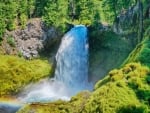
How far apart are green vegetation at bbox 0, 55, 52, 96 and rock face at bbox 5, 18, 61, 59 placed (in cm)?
168

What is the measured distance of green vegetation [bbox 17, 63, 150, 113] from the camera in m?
13.6

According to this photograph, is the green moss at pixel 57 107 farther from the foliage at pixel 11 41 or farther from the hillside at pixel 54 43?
the foliage at pixel 11 41

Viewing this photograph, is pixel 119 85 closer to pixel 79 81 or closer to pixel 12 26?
pixel 79 81

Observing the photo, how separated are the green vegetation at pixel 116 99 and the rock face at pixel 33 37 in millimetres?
31190

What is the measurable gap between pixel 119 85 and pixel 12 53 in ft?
106

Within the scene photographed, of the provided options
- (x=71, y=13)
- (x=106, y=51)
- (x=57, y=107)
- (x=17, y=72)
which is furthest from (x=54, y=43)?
(x=57, y=107)

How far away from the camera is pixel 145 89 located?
47.5 ft

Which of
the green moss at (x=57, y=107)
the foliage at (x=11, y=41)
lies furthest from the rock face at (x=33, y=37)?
the green moss at (x=57, y=107)

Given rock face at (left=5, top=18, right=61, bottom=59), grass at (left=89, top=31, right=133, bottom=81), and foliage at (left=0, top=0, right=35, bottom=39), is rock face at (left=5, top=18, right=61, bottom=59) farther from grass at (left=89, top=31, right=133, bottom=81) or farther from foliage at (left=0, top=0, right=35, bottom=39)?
grass at (left=89, top=31, right=133, bottom=81)

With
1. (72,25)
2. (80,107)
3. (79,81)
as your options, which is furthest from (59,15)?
(80,107)

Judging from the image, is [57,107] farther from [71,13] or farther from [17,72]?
[71,13]

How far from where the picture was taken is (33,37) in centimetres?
4697

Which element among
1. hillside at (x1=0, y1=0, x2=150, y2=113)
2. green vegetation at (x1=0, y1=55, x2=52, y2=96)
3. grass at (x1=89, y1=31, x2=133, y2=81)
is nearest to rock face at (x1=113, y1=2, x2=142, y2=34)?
hillside at (x1=0, y1=0, x2=150, y2=113)

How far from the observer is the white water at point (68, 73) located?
4072 centimetres
